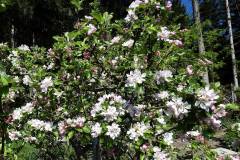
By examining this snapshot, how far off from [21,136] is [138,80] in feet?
5.06

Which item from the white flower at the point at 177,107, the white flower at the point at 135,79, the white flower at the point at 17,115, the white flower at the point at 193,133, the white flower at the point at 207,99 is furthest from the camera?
the white flower at the point at 17,115

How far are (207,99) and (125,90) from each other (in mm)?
833

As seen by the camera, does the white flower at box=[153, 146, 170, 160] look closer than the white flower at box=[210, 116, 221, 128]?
No

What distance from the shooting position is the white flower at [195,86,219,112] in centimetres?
336

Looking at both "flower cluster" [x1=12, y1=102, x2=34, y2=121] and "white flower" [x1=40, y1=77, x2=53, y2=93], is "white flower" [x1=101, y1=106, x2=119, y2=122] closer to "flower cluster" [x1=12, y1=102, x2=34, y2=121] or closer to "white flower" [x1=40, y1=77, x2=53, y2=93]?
"white flower" [x1=40, y1=77, x2=53, y2=93]

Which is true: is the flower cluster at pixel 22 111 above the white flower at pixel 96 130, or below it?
above

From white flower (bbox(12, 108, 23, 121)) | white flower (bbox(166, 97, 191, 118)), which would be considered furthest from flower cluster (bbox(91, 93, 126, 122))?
white flower (bbox(12, 108, 23, 121))

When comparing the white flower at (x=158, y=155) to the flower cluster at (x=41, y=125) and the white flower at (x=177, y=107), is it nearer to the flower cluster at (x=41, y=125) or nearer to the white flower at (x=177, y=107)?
the white flower at (x=177, y=107)

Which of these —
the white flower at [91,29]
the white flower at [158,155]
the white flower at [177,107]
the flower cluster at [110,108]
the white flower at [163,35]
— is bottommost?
the white flower at [158,155]

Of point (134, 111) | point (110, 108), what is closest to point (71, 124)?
point (110, 108)

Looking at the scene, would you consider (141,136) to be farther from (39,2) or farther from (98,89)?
(39,2)

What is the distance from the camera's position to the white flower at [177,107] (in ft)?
11.4

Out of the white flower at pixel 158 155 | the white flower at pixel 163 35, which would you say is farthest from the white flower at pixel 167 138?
the white flower at pixel 163 35

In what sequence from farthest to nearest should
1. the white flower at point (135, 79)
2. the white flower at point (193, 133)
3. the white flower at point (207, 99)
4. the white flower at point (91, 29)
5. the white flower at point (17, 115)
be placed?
1. the white flower at point (17, 115)
2. the white flower at point (91, 29)
3. the white flower at point (193, 133)
4. the white flower at point (135, 79)
5. the white flower at point (207, 99)
